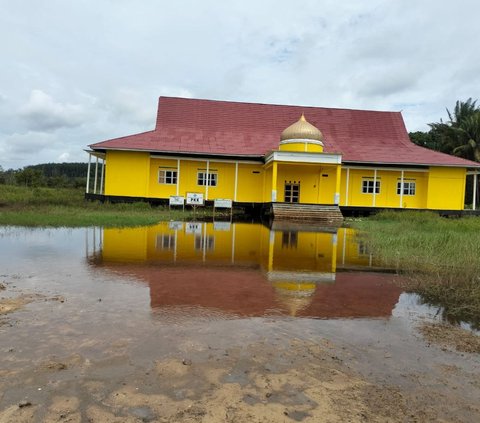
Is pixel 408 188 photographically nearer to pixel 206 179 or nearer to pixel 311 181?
pixel 311 181

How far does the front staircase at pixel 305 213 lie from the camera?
22.9 m

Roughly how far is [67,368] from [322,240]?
1114cm

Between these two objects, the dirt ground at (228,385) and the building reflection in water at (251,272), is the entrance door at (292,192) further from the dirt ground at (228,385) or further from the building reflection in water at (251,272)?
the dirt ground at (228,385)

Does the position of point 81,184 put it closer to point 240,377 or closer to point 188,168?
point 188,168

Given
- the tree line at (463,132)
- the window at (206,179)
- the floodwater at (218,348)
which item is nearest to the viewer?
the floodwater at (218,348)

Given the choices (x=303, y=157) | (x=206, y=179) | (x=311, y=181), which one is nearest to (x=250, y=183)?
(x=206, y=179)

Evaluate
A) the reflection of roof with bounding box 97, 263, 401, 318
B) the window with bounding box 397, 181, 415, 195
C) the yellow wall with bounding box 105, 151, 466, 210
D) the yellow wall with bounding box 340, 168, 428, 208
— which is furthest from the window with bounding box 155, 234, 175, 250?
the window with bounding box 397, 181, 415, 195

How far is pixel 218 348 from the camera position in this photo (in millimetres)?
4234

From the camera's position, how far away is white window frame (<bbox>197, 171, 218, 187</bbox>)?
28.0 m

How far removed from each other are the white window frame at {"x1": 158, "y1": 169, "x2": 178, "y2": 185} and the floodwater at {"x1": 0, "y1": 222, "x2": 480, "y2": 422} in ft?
63.9

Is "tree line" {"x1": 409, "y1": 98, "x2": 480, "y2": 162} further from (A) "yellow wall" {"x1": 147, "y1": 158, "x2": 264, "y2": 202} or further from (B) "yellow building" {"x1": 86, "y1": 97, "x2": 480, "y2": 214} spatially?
(A) "yellow wall" {"x1": 147, "y1": 158, "x2": 264, "y2": 202}

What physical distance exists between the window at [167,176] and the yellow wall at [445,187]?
15.9m

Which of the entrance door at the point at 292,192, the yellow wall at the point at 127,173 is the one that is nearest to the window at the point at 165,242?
the yellow wall at the point at 127,173

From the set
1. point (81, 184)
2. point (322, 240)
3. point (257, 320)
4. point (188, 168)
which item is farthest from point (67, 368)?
point (81, 184)
